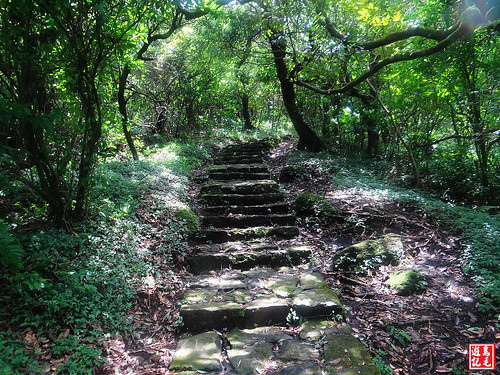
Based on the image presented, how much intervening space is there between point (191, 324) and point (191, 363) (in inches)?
22.0

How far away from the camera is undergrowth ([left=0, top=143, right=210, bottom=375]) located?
7.37 feet

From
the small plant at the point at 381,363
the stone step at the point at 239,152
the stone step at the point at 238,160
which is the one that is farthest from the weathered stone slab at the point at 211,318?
the stone step at the point at 239,152

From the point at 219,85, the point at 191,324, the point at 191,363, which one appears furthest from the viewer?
the point at 219,85

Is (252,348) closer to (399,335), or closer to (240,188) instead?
(399,335)

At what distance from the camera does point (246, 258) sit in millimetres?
4207

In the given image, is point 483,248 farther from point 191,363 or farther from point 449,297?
point 191,363

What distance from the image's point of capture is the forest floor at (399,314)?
2484 mm

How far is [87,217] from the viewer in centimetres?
370

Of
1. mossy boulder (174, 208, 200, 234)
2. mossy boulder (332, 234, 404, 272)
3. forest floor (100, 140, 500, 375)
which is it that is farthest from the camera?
mossy boulder (174, 208, 200, 234)

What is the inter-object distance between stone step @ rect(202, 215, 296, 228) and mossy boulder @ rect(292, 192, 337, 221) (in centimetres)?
35

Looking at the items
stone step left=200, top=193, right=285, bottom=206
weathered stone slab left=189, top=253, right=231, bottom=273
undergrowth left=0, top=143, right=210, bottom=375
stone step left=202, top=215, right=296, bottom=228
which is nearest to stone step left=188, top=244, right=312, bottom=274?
weathered stone slab left=189, top=253, right=231, bottom=273

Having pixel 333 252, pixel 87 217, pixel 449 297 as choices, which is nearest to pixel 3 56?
pixel 87 217

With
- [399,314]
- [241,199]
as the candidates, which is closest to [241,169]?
[241,199]

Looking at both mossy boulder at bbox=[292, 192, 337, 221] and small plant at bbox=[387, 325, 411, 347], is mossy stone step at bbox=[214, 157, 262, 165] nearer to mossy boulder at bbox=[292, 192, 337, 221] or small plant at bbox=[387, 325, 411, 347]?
mossy boulder at bbox=[292, 192, 337, 221]
